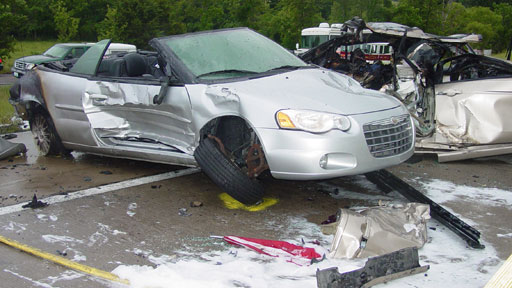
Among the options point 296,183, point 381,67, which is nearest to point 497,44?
point 381,67

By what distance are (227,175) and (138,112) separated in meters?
1.47

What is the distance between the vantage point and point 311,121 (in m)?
4.39

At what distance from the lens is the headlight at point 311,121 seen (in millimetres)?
4371

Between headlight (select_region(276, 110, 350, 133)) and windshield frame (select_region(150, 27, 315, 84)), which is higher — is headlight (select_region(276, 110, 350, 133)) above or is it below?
below

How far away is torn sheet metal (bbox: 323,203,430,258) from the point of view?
12.6ft

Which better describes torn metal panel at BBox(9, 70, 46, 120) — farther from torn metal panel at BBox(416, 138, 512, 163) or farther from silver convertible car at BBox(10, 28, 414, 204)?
torn metal panel at BBox(416, 138, 512, 163)

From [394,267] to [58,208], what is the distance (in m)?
3.15

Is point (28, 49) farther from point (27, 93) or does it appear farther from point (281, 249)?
point (281, 249)

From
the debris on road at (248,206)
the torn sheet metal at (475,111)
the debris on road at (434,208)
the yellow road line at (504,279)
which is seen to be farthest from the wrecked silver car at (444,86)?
the yellow road line at (504,279)

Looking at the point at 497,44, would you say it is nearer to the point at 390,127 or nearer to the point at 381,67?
the point at 381,67

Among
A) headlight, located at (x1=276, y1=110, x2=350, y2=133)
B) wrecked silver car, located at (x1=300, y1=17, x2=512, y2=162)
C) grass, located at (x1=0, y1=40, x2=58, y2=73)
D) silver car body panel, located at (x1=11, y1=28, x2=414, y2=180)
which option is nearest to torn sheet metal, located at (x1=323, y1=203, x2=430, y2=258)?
silver car body panel, located at (x1=11, y1=28, x2=414, y2=180)

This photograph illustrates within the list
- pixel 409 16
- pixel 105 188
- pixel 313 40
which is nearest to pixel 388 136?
pixel 105 188

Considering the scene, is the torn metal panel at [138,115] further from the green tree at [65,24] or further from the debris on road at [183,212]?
the green tree at [65,24]

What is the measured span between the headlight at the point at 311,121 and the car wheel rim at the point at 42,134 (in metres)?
3.73
